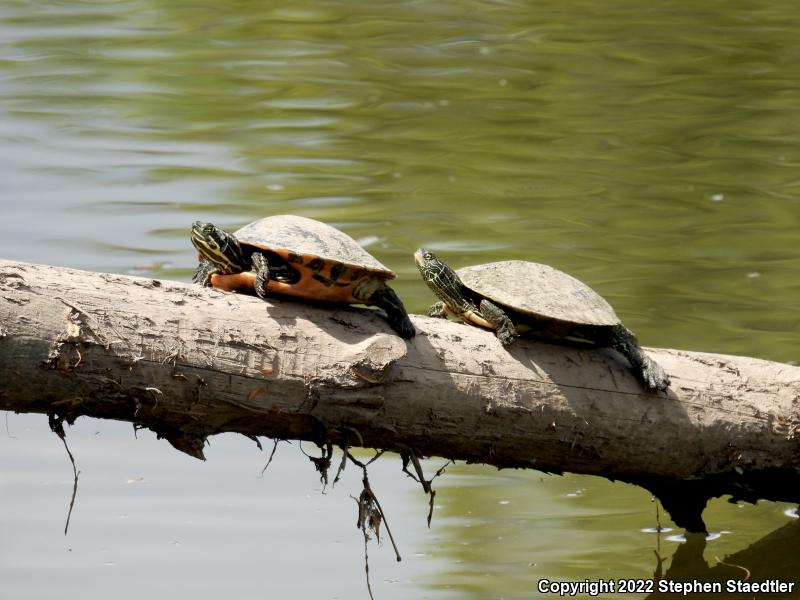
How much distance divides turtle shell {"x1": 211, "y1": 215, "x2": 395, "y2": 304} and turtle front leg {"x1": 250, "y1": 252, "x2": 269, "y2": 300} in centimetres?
3

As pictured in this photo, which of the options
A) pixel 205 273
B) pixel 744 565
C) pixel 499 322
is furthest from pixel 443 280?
pixel 744 565

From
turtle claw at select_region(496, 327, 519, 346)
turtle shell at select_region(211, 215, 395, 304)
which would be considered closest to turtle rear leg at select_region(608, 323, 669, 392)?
turtle claw at select_region(496, 327, 519, 346)

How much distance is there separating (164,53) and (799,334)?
291 inches

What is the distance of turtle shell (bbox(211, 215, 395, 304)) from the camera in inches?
125

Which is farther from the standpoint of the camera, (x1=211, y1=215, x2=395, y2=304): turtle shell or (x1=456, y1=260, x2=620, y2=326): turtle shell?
(x1=456, y1=260, x2=620, y2=326): turtle shell

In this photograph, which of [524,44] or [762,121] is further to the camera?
[524,44]

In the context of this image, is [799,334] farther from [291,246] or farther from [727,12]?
[727,12]

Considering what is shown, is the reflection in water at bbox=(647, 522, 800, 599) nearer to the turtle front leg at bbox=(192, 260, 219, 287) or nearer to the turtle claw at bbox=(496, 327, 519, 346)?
the turtle claw at bbox=(496, 327, 519, 346)

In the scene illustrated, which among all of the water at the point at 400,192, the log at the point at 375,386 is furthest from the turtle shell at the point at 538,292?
the water at the point at 400,192

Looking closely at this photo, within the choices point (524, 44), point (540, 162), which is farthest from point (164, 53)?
point (540, 162)

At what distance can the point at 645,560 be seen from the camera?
390 cm

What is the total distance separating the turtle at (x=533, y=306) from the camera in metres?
3.36

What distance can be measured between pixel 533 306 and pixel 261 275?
77 centimetres

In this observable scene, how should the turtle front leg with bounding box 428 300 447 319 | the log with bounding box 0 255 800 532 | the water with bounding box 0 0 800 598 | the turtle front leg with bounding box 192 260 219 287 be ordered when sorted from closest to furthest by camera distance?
the log with bounding box 0 255 800 532 → the turtle front leg with bounding box 192 260 219 287 → the turtle front leg with bounding box 428 300 447 319 → the water with bounding box 0 0 800 598
